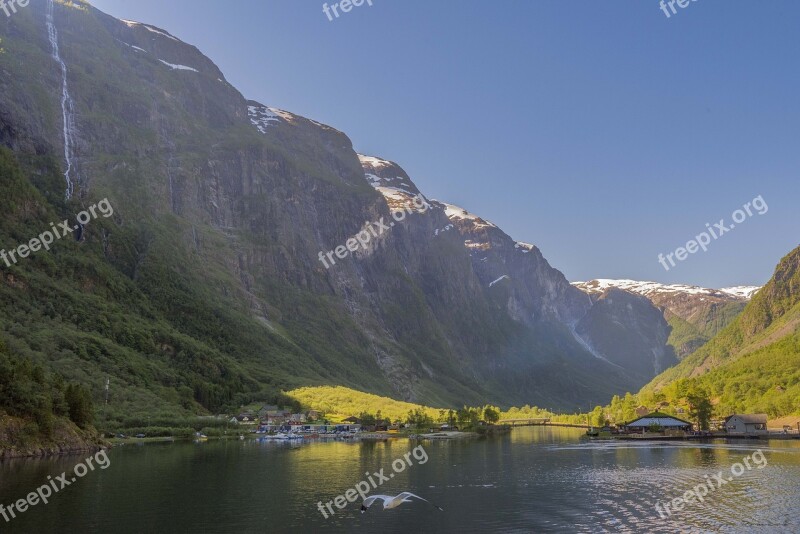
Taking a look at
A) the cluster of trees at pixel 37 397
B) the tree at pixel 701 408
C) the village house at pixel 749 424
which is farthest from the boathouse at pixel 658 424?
the cluster of trees at pixel 37 397

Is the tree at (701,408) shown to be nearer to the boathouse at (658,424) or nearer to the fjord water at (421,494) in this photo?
the boathouse at (658,424)

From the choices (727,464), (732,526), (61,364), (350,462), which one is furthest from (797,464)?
(61,364)

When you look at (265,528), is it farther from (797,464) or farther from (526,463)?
(797,464)

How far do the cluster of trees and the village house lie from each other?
526 ft

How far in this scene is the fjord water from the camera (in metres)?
53.6

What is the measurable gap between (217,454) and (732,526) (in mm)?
96030

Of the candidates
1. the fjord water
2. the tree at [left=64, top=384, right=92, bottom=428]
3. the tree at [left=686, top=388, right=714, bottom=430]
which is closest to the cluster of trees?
the tree at [left=64, top=384, right=92, bottom=428]

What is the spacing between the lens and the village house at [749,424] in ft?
557

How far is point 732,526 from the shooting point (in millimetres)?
51844

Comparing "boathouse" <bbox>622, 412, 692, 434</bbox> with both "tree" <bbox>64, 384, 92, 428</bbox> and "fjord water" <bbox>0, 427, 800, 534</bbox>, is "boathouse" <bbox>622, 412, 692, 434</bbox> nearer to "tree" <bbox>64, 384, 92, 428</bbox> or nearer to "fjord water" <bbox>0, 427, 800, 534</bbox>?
"fjord water" <bbox>0, 427, 800, 534</bbox>

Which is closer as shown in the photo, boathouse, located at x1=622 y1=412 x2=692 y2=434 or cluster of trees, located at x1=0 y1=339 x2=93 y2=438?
cluster of trees, located at x1=0 y1=339 x2=93 y2=438

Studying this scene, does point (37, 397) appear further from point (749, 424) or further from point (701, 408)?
point (749, 424)

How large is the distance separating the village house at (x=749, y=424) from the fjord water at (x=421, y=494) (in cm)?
6070

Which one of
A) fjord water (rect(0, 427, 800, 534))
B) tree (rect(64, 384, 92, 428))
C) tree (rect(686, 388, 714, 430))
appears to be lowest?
fjord water (rect(0, 427, 800, 534))
